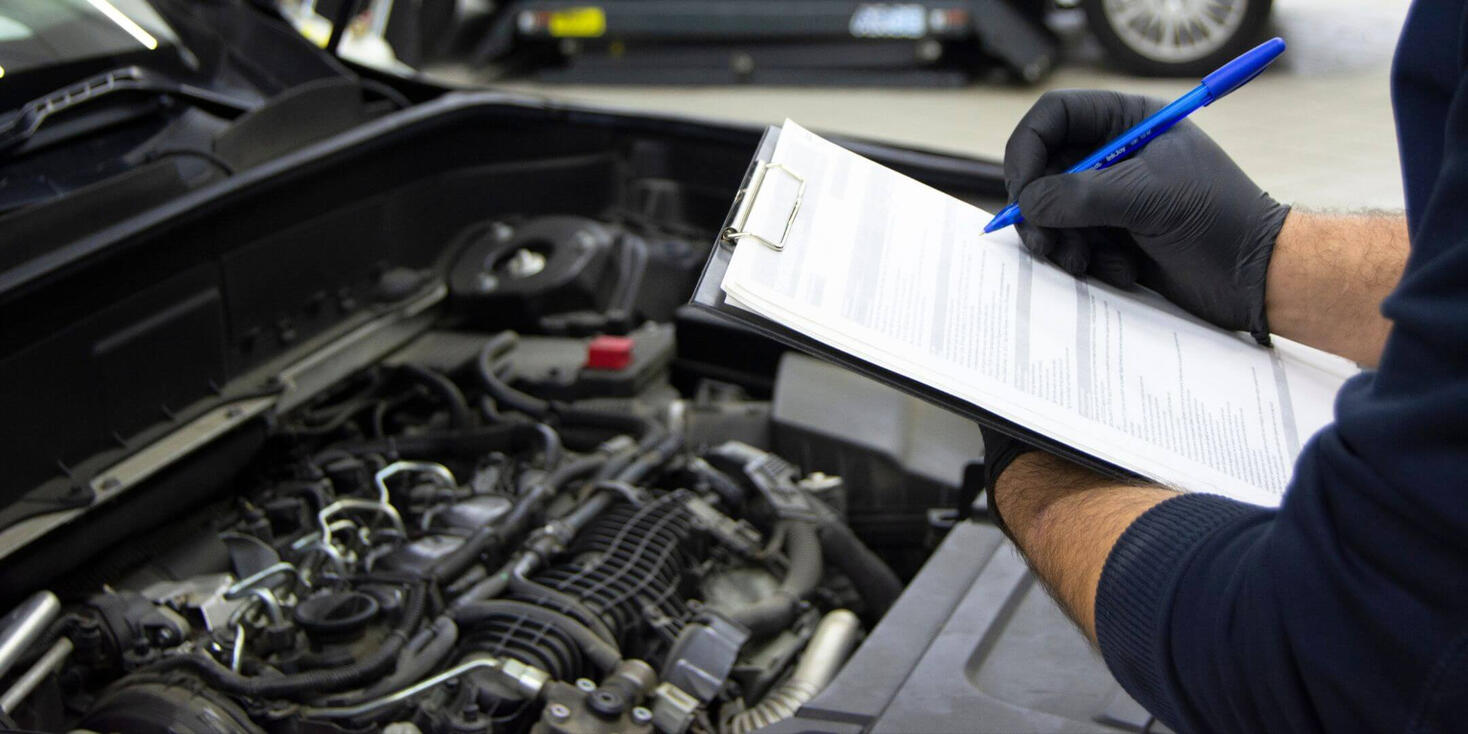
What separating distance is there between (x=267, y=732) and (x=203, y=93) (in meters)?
1.06

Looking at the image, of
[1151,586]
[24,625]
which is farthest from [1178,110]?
[24,625]

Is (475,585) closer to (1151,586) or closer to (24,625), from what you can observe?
(24,625)

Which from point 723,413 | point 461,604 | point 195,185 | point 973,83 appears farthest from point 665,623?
point 973,83

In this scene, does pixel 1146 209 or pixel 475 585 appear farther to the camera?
pixel 475 585

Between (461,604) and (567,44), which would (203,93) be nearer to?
(461,604)

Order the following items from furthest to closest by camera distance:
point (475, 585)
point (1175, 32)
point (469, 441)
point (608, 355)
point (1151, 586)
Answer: point (1175, 32) → point (608, 355) → point (469, 441) → point (475, 585) → point (1151, 586)

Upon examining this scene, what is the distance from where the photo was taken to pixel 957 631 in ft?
4.25

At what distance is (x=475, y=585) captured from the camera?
1456mm

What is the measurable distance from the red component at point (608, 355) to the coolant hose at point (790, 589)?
1.36 ft

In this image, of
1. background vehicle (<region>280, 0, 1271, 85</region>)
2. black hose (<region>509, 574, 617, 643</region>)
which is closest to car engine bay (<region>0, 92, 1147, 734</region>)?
black hose (<region>509, 574, 617, 643</region>)

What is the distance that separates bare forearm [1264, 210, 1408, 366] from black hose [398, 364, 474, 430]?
1.11m

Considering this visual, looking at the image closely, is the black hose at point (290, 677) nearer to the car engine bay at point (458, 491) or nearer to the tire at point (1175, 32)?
the car engine bay at point (458, 491)

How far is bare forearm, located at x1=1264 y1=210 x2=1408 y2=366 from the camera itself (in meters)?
1.11

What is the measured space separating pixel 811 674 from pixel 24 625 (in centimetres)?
80
